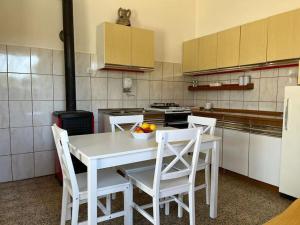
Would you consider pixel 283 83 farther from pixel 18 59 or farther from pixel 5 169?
pixel 5 169

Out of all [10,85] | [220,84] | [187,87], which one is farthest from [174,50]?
[10,85]

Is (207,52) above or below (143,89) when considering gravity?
above

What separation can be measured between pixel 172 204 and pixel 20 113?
7.17 ft

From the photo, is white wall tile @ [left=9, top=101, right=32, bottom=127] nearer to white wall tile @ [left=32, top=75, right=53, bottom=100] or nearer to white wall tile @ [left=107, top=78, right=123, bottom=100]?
white wall tile @ [left=32, top=75, right=53, bottom=100]

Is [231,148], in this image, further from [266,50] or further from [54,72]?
[54,72]

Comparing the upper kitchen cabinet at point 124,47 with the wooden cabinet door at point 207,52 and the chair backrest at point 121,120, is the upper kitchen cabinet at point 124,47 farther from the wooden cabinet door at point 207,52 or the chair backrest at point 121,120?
the chair backrest at point 121,120

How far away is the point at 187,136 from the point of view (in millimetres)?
1644

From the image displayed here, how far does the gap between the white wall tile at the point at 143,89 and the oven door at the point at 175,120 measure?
1.94 feet

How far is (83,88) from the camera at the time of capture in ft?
11.1

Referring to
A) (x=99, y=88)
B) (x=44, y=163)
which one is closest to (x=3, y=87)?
(x=44, y=163)

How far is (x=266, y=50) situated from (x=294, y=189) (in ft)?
5.50

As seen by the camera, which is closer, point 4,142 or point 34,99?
point 4,142

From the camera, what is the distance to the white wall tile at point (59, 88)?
10.3ft

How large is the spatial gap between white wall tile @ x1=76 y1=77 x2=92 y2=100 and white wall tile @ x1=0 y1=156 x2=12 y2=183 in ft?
3.90
